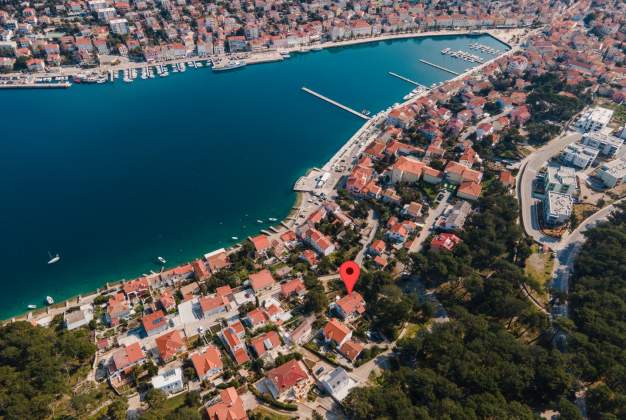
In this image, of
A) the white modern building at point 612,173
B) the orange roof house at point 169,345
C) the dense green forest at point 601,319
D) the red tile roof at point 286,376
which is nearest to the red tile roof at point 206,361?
the orange roof house at point 169,345

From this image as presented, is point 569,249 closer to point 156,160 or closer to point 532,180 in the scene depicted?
point 532,180

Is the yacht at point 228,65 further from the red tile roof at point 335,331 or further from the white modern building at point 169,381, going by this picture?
the white modern building at point 169,381

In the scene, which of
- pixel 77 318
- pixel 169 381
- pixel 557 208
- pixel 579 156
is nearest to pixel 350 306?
pixel 169 381

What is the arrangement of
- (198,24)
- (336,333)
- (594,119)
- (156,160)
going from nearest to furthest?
1. (336,333)
2. (156,160)
3. (594,119)
4. (198,24)

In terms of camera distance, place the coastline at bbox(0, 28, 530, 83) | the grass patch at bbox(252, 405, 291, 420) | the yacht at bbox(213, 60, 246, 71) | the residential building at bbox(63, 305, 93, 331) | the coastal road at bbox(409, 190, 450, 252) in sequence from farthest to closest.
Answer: the yacht at bbox(213, 60, 246, 71)
the coastline at bbox(0, 28, 530, 83)
the coastal road at bbox(409, 190, 450, 252)
the residential building at bbox(63, 305, 93, 331)
the grass patch at bbox(252, 405, 291, 420)

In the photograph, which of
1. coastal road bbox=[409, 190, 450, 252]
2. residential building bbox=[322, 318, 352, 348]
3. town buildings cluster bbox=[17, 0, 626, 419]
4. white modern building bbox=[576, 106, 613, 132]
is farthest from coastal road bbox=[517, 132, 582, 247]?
residential building bbox=[322, 318, 352, 348]

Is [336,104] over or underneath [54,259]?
over

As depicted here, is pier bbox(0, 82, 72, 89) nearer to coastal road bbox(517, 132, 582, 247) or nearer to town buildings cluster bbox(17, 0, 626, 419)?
town buildings cluster bbox(17, 0, 626, 419)
